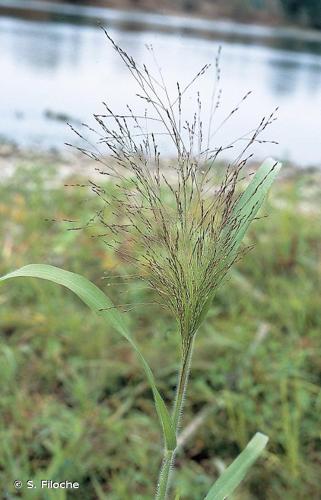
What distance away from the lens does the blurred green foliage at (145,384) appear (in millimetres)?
1369

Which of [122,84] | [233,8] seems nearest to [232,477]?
[122,84]

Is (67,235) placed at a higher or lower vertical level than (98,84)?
higher

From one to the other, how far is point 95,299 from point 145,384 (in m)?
1.06

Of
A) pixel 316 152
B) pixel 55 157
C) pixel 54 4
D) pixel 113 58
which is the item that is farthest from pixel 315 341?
pixel 54 4

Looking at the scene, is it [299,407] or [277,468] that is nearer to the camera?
[277,468]

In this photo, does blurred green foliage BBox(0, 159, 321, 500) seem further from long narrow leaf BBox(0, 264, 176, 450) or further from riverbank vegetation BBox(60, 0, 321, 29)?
riverbank vegetation BBox(60, 0, 321, 29)

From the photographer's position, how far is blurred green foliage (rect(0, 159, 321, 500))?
4.49ft

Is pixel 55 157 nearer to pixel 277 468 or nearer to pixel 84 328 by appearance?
pixel 84 328

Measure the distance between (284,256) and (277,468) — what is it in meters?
0.99

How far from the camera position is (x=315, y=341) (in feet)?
5.82

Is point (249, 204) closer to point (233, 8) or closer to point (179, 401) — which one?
point (179, 401)

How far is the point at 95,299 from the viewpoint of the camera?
61 centimetres

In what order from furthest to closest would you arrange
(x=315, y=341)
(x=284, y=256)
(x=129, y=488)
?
(x=284, y=256)
(x=315, y=341)
(x=129, y=488)

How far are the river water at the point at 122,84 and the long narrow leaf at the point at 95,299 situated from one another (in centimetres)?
137
